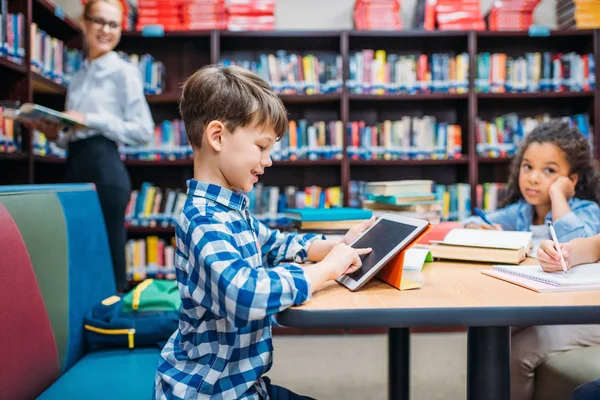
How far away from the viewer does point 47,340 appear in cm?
121

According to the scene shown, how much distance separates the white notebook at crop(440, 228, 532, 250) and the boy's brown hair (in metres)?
0.59

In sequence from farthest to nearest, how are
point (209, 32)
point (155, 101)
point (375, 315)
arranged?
point (155, 101) → point (209, 32) → point (375, 315)

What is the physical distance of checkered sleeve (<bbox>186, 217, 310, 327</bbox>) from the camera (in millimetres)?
771

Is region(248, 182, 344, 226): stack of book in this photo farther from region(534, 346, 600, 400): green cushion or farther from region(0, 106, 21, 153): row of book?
region(534, 346, 600, 400): green cushion

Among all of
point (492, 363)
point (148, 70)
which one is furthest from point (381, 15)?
point (492, 363)

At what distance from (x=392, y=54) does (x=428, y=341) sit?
2.00m

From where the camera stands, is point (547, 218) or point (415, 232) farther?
point (547, 218)

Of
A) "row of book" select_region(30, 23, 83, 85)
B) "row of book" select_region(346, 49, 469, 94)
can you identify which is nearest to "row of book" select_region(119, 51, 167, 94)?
"row of book" select_region(30, 23, 83, 85)

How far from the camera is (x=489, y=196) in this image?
351cm

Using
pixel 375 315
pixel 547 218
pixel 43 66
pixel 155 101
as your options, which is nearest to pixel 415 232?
pixel 375 315

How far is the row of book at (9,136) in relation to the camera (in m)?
2.51

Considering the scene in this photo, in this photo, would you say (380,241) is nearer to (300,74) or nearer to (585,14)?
(300,74)

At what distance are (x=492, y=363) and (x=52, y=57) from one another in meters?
2.98

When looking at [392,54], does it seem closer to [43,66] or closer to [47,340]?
[43,66]
